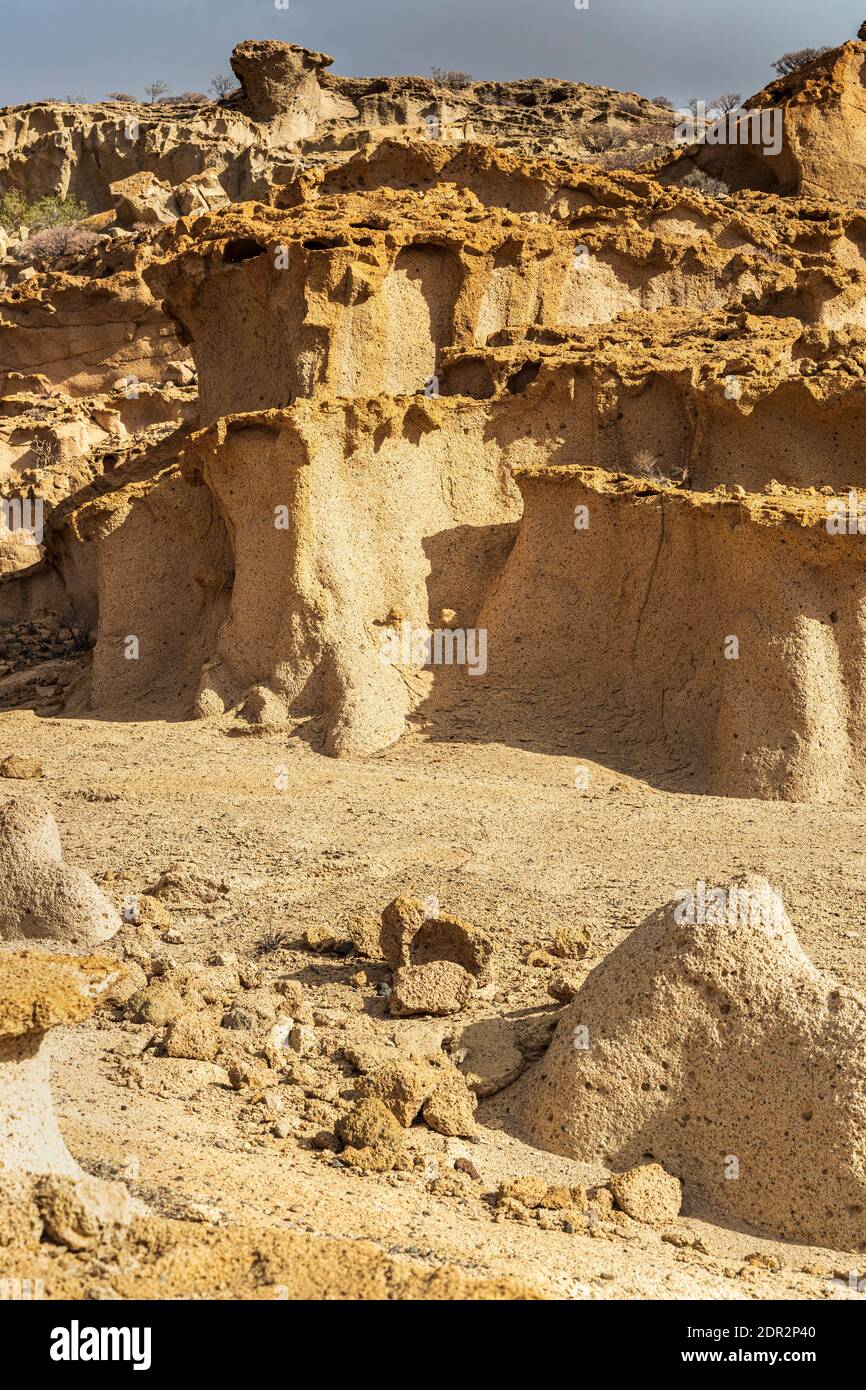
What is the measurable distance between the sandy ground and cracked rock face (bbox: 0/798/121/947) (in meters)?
0.41

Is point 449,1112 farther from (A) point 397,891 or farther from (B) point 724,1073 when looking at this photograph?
(A) point 397,891

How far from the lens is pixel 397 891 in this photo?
709 centimetres

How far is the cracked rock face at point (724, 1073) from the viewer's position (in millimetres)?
4461

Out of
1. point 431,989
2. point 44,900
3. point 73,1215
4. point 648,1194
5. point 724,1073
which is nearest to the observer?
point 73,1215

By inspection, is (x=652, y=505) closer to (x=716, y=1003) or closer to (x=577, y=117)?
(x=716, y=1003)

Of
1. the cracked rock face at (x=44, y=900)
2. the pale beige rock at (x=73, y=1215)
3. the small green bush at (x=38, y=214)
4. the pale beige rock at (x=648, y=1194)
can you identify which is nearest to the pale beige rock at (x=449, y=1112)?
the pale beige rock at (x=648, y=1194)

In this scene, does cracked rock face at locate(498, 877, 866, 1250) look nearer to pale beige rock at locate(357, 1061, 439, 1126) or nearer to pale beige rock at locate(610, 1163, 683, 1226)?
pale beige rock at locate(610, 1163, 683, 1226)

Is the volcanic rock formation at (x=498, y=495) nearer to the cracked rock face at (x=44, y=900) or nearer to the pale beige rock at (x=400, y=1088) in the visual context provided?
the cracked rock face at (x=44, y=900)

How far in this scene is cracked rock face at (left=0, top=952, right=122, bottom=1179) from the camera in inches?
134

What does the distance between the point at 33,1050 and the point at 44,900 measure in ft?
10.3

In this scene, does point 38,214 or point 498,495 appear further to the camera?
point 38,214

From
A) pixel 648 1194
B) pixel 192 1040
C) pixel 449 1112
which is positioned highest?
pixel 192 1040

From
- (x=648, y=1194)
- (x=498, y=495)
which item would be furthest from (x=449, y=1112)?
(x=498, y=495)

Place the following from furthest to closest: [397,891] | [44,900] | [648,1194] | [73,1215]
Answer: [397,891], [44,900], [648,1194], [73,1215]
